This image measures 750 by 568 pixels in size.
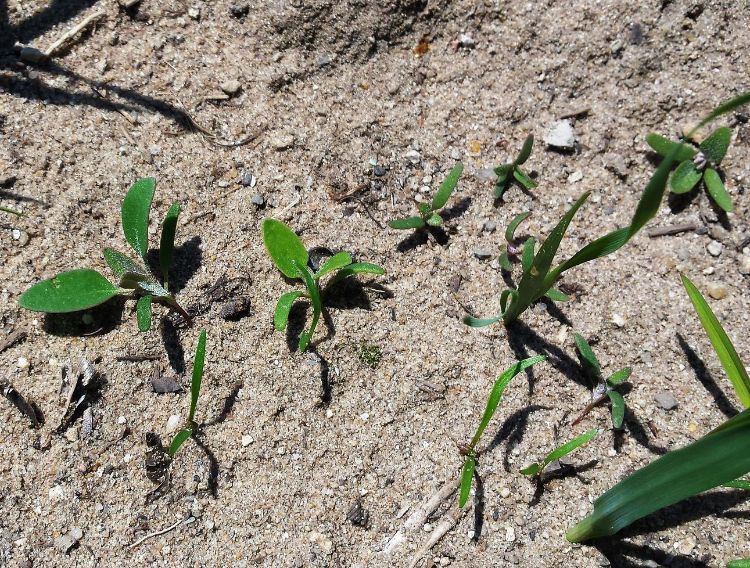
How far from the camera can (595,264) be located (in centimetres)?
175

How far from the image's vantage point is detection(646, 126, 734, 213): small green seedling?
1.77 meters

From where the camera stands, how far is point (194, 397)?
4.61ft

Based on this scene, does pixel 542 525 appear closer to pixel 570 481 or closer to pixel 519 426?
pixel 570 481

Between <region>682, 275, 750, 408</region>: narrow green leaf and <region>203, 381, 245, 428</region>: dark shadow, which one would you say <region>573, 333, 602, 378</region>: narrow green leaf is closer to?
<region>682, 275, 750, 408</region>: narrow green leaf

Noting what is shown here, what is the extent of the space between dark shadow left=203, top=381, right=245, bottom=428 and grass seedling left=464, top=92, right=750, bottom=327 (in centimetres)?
61

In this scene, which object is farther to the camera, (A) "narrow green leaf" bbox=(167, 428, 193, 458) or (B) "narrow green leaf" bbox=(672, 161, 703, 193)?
(B) "narrow green leaf" bbox=(672, 161, 703, 193)

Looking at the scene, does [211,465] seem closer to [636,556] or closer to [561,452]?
[561,452]

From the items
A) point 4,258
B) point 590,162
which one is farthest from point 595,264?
point 4,258

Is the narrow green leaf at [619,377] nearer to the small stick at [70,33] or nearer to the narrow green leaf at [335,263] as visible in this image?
the narrow green leaf at [335,263]

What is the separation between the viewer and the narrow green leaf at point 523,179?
178 centimetres

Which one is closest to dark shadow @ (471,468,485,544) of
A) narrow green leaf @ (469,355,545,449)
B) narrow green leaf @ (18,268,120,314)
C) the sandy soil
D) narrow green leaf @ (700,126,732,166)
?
the sandy soil

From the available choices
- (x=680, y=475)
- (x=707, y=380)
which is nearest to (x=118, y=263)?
(x=680, y=475)

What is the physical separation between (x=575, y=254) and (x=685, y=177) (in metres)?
0.66

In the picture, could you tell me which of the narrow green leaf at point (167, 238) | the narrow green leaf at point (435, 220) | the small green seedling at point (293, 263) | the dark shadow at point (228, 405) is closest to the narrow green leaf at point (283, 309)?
the small green seedling at point (293, 263)
